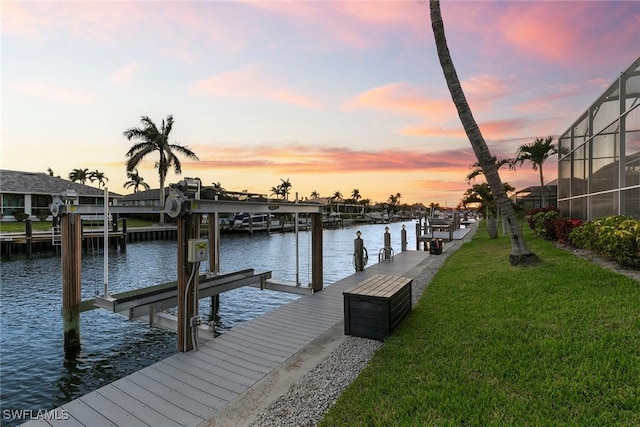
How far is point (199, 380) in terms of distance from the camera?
4.42 metres

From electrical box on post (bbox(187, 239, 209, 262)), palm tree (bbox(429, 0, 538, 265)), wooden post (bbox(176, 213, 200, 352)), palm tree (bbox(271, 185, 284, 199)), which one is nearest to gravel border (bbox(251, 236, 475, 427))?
wooden post (bbox(176, 213, 200, 352))

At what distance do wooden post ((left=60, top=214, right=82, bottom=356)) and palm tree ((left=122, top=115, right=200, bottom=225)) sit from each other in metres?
32.4

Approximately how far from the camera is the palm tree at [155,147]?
122ft

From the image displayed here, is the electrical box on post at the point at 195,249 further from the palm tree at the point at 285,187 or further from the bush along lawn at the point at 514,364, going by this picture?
the palm tree at the point at 285,187

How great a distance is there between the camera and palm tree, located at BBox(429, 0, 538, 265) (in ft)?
28.9

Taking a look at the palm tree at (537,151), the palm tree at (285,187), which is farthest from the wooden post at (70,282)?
the palm tree at (285,187)

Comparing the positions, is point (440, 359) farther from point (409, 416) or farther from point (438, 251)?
point (438, 251)

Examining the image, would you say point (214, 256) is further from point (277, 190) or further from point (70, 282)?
point (277, 190)

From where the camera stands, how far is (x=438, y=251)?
53.7 ft

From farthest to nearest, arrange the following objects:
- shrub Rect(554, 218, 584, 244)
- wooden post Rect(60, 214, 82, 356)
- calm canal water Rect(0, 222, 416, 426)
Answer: shrub Rect(554, 218, 584, 244) < wooden post Rect(60, 214, 82, 356) < calm canal water Rect(0, 222, 416, 426)

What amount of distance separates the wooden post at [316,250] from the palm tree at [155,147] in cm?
3295

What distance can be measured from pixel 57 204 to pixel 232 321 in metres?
4.94

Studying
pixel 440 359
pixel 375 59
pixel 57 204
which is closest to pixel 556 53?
pixel 375 59

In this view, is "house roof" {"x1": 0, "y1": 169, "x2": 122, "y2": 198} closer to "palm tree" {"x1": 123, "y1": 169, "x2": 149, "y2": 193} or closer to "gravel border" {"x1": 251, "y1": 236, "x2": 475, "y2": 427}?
"gravel border" {"x1": 251, "y1": 236, "x2": 475, "y2": 427}
